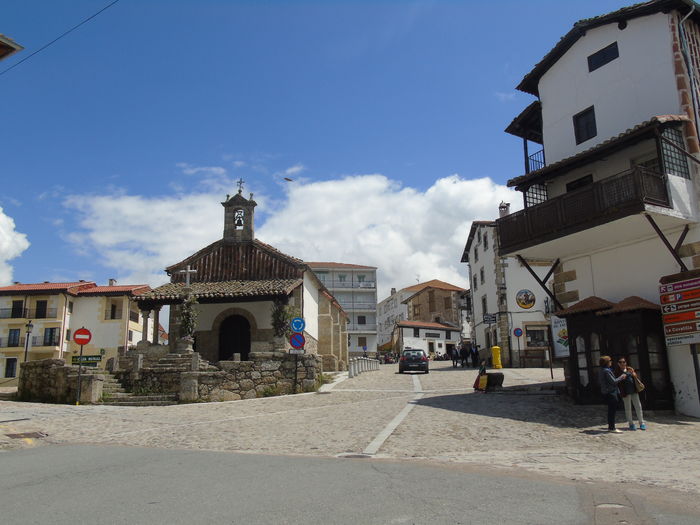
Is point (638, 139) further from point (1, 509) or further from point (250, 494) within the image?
point (1, 509)

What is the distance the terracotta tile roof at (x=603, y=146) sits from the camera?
517 inches

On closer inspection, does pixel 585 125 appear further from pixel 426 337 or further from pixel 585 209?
pixel 426 337

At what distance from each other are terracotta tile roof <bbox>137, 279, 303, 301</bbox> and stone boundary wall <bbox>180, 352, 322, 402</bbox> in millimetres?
4497

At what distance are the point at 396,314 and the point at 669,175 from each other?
247ft

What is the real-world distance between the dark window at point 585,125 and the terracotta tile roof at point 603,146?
140 cm

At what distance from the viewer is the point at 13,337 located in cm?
4881

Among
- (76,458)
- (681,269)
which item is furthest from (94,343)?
(681,269)

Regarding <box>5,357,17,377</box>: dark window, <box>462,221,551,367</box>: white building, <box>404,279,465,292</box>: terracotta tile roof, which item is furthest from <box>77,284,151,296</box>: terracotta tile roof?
<box>404,279,465,292</box>: terracotta tile roof

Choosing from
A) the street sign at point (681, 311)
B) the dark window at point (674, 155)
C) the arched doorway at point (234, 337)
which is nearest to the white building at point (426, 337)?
the arched doorway at point (234, 337)

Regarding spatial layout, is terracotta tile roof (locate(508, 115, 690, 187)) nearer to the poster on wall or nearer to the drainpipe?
the drainpipe

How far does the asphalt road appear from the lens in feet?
16.4

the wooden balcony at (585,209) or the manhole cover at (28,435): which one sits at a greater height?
the wooden balcony at (585,209)

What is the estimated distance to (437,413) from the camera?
13.5 m

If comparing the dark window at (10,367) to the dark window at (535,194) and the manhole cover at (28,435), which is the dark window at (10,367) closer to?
the manhole cover at (28,435)
